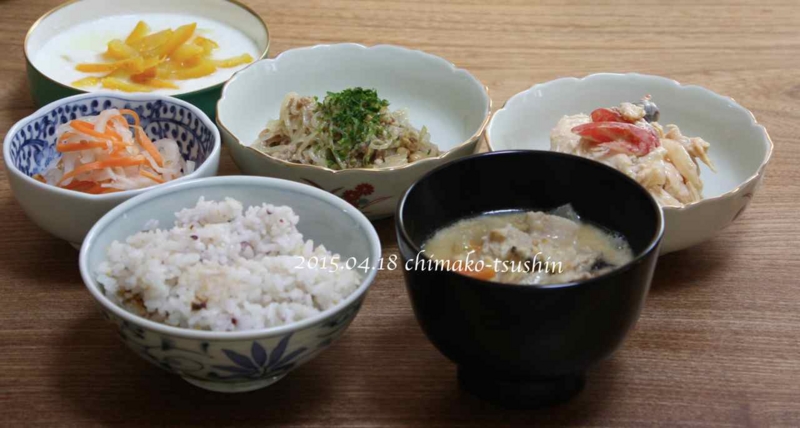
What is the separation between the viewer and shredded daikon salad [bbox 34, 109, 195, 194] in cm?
187

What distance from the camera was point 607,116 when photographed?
204 centimetres

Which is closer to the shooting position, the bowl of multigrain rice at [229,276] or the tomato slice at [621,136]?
the bowl of multigrain rice at [229,276]

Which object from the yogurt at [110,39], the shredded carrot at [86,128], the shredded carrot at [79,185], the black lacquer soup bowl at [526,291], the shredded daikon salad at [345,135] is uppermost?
the black lacquer soup bowl at [526,291]

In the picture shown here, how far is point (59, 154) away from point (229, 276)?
76 centimetres

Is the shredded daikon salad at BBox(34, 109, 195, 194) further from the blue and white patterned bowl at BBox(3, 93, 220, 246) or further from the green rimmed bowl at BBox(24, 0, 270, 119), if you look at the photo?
the green rimmed bowl at BBox(24, 0, 270, 119)

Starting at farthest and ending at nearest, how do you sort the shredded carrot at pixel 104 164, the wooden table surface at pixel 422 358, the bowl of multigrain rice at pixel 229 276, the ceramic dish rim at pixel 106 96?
the shredded carrot at pixel 104 164 → the ceramic dish rim at pixel 106 96 → the wooden table surface at pixel 422 358 → the bowl of multigrain rice at pixel 229 276

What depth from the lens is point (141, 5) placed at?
294 centimetres

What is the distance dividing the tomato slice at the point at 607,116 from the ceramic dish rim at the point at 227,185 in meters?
0.69

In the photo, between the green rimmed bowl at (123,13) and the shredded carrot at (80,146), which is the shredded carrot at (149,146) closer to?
the shredded carrot at (80,146)

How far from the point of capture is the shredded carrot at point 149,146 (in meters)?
1.96

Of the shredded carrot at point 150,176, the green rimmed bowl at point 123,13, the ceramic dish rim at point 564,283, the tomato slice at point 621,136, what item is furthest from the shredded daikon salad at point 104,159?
the tomato slice at point 621,136

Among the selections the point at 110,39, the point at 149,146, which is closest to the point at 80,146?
the point at 149,146

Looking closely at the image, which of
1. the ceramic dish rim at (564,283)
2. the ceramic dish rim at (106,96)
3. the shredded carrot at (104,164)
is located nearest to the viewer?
the ceramic dish rim at (564,283)

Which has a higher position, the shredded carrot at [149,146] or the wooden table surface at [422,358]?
the shredded carrot at [149,146]
